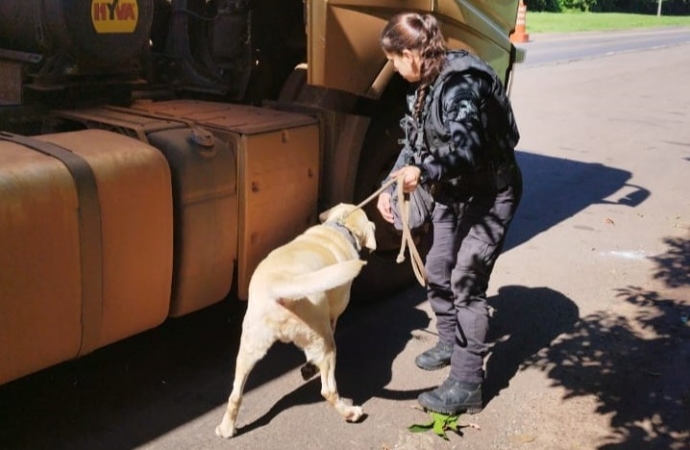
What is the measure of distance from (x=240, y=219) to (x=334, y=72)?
0.98 m

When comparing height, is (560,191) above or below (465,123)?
below

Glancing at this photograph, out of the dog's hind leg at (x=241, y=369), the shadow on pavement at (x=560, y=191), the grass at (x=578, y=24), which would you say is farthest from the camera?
the grass at (x=578, y=24)

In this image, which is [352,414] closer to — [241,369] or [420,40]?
[241,369]

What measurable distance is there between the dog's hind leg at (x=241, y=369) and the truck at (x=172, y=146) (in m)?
0.48

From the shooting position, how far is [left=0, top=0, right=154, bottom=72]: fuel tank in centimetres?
377

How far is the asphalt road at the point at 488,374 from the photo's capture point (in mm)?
3637

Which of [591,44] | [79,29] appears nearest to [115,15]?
[79,29]

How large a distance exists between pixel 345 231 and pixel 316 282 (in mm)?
788

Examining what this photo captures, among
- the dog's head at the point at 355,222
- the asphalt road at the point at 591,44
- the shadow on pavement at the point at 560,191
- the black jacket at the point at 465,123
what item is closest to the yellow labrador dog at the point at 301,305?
the dog's head at the point at 355,222

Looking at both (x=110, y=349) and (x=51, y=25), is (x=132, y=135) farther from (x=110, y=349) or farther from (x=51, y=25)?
(x=110, y=349)

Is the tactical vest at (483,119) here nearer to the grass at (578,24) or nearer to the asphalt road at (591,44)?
the asphalt road at (591,44)

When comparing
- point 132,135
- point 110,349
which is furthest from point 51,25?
point 110,349

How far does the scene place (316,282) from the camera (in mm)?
3186

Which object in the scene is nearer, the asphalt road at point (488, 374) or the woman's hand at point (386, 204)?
the asphalt road at point (488, 374)
